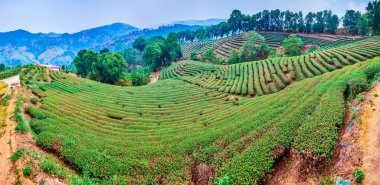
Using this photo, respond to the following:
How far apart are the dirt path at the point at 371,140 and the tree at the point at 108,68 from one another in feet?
176

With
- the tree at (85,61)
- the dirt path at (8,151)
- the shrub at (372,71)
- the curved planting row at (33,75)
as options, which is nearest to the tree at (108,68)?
the tree at (85,61)

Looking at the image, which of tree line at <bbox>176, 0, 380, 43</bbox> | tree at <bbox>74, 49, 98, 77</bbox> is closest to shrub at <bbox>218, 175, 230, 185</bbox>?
tree at <bbox>74, 49, 98, 77</bbox>

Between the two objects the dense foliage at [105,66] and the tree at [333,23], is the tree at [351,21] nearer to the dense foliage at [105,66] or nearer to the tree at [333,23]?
the tree at [333,23]

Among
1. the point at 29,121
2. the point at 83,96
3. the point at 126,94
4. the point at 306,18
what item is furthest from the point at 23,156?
the point at 306,18

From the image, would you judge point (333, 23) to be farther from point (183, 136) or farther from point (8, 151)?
point (8, 151)

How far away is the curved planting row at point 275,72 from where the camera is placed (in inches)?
1512

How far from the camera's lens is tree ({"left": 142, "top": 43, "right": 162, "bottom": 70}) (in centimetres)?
7986

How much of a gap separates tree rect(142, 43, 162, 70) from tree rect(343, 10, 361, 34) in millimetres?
85941

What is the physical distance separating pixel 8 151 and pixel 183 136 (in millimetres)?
13421

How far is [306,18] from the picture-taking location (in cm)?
9925

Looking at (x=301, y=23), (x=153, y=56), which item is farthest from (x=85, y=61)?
(x=301, y=23)

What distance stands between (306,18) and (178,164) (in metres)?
111

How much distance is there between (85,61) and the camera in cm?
6194

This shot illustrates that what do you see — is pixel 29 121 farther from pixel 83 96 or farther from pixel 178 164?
pixel 178 164
